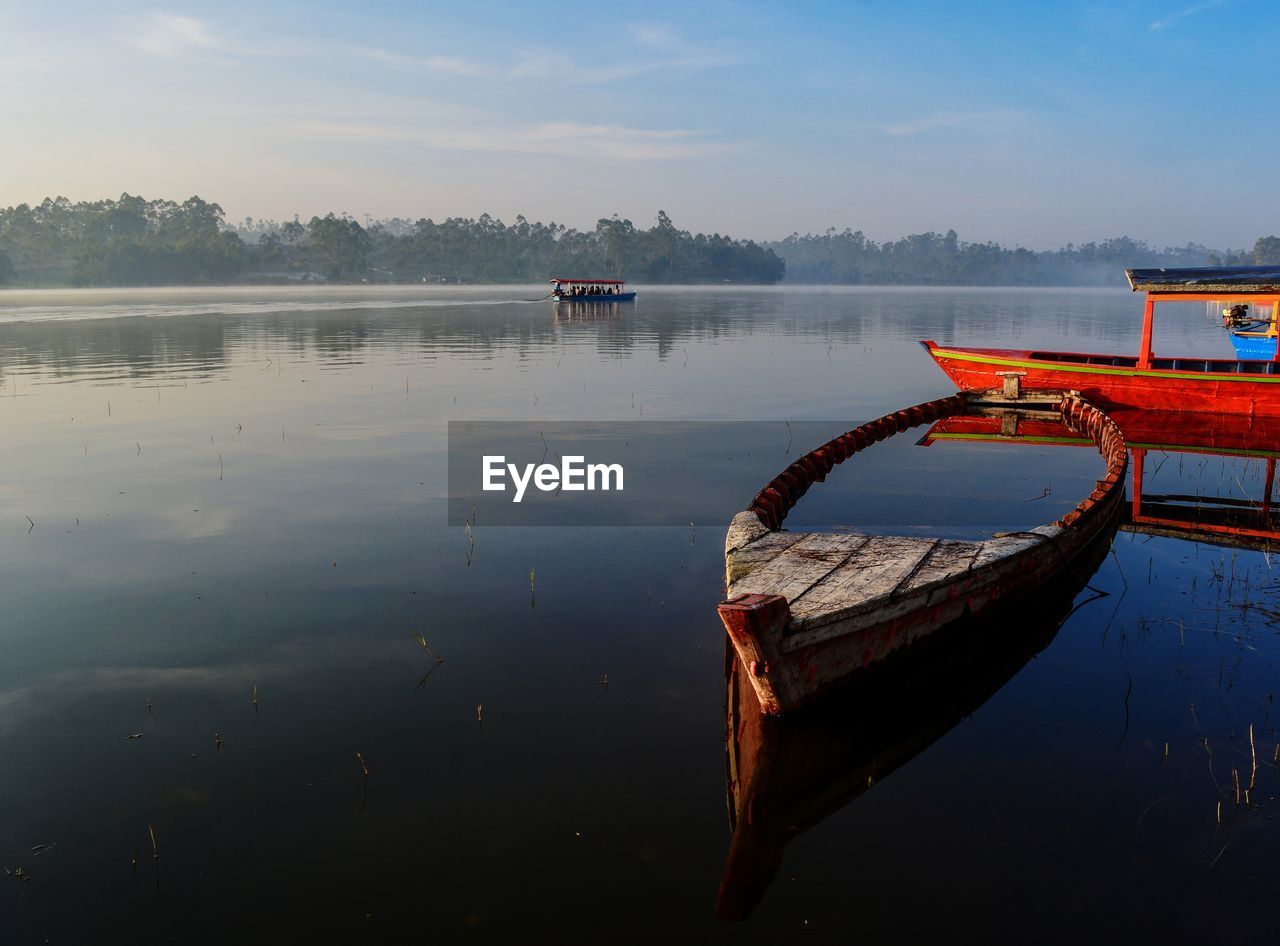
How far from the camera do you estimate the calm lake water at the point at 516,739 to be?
18.9 ft

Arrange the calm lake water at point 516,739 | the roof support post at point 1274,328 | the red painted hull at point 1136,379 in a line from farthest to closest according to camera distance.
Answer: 1. the roof support post at point 1274,328
2. the red painted hull at point 1136,379
3. the calm lake water at point 516,739

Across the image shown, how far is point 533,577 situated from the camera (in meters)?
11.5

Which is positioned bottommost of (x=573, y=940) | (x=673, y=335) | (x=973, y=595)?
(x=573, y=940)

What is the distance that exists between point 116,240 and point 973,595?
218687mm

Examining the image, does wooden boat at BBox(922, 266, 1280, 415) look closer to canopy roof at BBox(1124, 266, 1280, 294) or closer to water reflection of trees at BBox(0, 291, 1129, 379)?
canopy roof at BBox(1124, 266, 1280, 294)

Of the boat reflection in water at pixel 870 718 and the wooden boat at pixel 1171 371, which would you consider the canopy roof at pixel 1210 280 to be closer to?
the wooden boat at pixel 1171 371

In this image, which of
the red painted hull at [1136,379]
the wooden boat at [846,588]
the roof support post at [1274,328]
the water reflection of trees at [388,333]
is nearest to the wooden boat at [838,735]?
the wooden boat at [846,588]

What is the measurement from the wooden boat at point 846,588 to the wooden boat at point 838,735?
1.10 ft

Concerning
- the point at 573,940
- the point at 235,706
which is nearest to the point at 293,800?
the point at 235,706

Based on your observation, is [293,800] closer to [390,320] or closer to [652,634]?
[652,634]

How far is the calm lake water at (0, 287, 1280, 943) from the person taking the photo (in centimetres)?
575

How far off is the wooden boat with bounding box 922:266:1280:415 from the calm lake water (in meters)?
8.87

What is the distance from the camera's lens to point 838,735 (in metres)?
7.77

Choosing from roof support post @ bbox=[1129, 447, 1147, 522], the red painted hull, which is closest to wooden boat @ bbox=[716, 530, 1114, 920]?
roof support post @ bbox=[1129, 447, 1147, 522]
